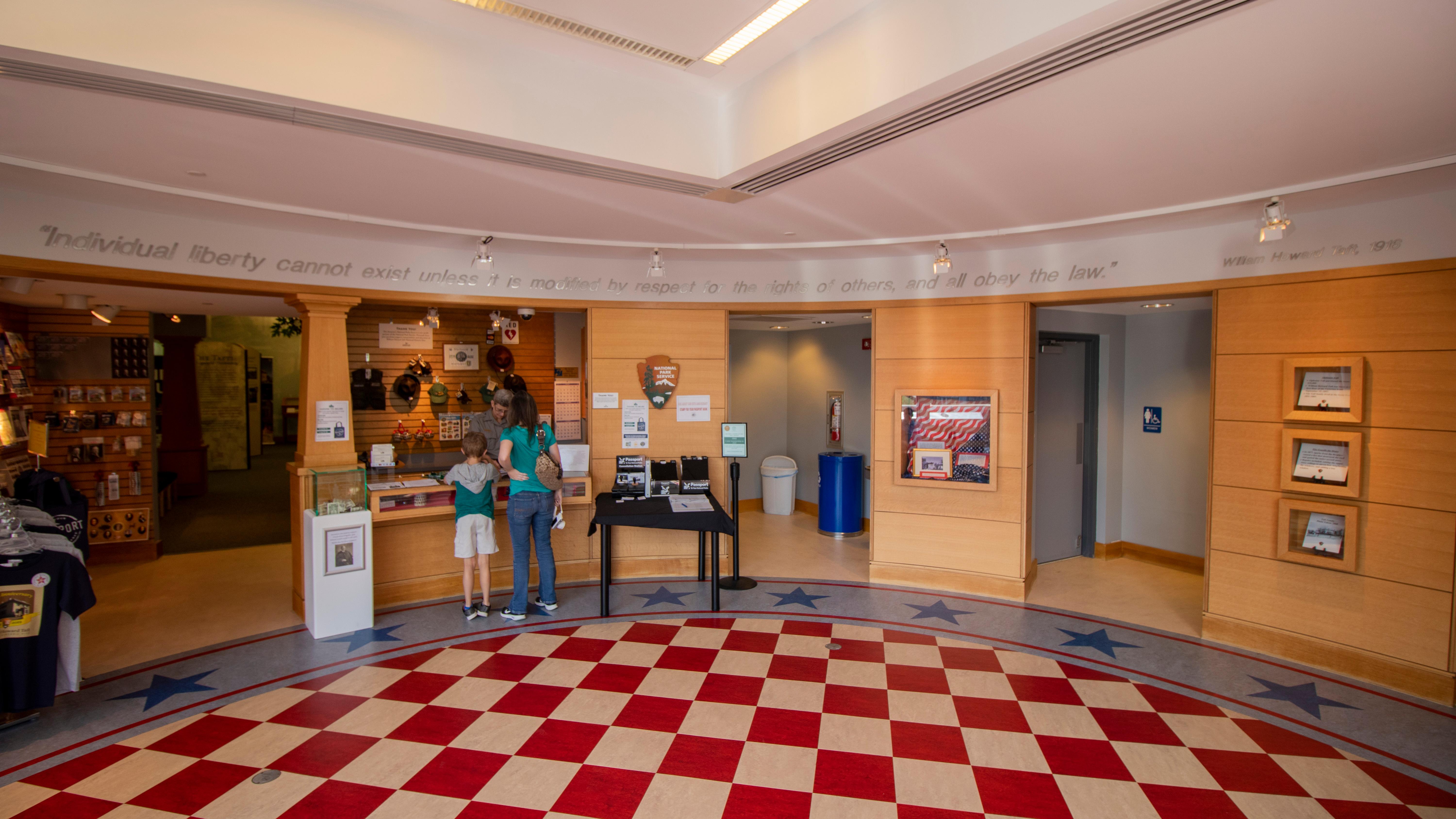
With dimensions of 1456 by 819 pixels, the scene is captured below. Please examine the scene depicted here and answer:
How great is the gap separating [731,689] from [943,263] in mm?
3356

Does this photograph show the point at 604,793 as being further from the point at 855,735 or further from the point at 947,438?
the point at 947,438

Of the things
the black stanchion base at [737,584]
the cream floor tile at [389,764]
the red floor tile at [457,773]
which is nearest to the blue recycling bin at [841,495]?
the black stanchion base at [737,584]

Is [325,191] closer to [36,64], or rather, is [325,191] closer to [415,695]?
[36,64]

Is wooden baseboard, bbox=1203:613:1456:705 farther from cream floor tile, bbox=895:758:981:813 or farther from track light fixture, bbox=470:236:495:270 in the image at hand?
track light fixture, bbox=470:236:495:270

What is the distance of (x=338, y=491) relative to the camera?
5.22m

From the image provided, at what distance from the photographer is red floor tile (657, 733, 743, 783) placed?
3.32m

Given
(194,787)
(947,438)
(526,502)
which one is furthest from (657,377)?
(194,787)

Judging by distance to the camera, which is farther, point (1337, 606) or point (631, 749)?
point (1337, 606)

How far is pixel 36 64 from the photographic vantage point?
8.25ft

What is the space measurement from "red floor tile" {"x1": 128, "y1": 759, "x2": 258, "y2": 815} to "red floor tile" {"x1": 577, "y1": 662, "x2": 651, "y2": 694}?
174 centimetres

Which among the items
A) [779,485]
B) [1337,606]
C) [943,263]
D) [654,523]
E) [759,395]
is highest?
[943,263]

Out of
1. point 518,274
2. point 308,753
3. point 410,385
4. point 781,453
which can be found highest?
point 518,274

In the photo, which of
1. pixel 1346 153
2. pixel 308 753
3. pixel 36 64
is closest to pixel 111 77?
pixel 36 64

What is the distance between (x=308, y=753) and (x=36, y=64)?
126 inches
